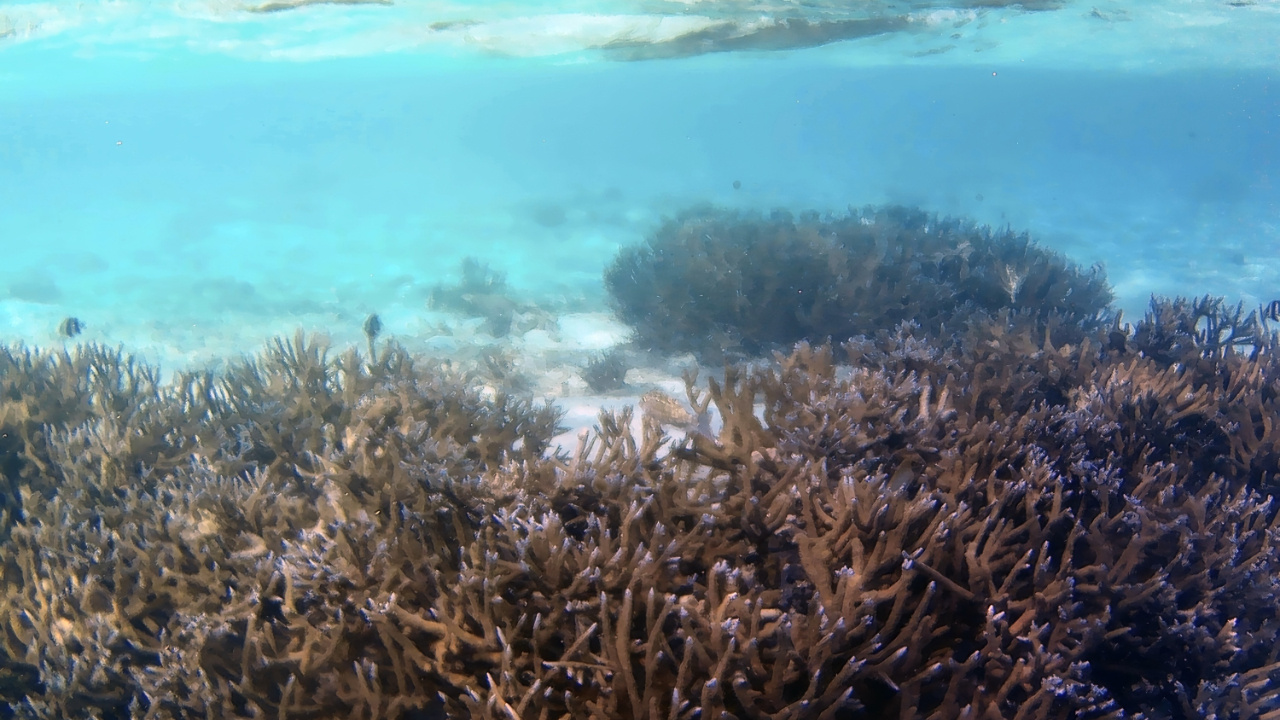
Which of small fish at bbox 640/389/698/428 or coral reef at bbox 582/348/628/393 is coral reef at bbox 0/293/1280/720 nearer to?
small fish at bbox 640/389/698/428

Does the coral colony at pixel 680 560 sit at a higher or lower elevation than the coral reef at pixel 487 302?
higher

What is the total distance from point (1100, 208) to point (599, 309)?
3487cm

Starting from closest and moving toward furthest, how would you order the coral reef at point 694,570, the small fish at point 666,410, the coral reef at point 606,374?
the coral reef at point 694,570 → the small fish at point 666,410 → the coral reef at point 606,374

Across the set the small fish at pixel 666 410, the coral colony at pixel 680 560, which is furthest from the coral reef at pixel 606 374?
the coral colony at pixel 680 560

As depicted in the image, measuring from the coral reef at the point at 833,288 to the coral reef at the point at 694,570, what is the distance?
5.13 metres

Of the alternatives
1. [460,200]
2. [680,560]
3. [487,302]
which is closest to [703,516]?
[680,560]

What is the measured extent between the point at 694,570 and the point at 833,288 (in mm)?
7530

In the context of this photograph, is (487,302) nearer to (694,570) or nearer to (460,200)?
(694,570)

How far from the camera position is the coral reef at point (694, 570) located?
2.66 m

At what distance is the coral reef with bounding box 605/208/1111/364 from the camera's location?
9.94m

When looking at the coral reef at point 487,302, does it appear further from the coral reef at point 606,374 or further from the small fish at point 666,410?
the small fish at point 666,410

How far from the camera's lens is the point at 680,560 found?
10.5 feet

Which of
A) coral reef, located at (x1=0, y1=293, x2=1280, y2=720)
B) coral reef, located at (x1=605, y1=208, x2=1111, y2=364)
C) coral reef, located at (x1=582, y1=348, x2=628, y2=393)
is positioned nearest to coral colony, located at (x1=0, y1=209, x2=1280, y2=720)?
coral reef, located at (x1=0, y1=293, x2=1280, y2=720)

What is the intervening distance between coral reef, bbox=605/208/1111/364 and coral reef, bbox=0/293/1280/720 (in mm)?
5131
